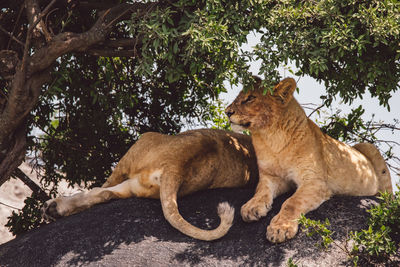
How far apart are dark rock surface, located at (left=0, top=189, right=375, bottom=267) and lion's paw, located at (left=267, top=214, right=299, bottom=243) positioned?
2.9 inches

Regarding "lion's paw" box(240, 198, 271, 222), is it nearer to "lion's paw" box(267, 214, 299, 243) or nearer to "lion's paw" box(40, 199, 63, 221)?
"lion's paw" box(267, 214, 299, 243)

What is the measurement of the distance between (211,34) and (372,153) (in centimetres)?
297

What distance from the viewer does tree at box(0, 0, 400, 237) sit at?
568 cm

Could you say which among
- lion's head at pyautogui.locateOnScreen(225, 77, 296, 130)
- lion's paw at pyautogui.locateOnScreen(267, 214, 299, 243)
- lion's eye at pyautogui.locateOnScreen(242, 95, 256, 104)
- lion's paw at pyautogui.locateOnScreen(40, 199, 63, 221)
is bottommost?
lion's paw at pyautogui.locateOnScreen(267, 214, 299, 243)

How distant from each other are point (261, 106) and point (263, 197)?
3.52ft

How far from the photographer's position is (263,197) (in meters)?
5.95

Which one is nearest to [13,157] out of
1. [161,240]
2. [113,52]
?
[113,52]

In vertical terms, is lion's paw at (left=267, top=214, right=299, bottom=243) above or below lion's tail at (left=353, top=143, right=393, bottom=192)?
below

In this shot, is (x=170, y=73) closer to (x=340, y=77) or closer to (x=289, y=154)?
(x=289, y=154)

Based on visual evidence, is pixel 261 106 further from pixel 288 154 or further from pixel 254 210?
pixel 254 210

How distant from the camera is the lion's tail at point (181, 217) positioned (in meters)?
5.47

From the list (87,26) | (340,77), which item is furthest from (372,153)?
(87,26)

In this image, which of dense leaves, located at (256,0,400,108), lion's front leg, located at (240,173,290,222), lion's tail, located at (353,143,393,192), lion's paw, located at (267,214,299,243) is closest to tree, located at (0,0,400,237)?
dense leaves, located at (256,0,400,108)

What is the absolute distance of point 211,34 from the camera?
556cm
